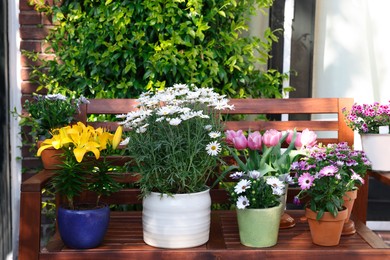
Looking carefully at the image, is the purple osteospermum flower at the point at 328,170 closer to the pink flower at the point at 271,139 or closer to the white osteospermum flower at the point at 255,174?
the white osteospermum flower at the point at 255,174

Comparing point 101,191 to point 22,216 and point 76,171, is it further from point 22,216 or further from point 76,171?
point 22,216

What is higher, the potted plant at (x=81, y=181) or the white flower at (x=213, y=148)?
the white flower at (x=213, y=148)

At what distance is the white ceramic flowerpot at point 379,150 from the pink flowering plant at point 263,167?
0.30m

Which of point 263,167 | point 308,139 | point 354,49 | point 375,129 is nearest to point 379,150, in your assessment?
point 375,129

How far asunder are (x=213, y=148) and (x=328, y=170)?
1.18 feet

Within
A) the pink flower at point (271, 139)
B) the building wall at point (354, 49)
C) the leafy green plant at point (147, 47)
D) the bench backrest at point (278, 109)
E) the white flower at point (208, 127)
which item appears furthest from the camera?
the building wall at point (354, 49)

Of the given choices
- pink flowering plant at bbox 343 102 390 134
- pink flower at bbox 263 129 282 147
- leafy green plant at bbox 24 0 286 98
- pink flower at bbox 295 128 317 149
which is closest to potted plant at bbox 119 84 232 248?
pink flower at bbox 263 129 282 147

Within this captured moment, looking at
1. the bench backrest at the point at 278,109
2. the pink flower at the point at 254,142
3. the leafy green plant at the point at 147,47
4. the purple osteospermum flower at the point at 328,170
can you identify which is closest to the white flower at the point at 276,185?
the purple osteospermum flower at the point at 328,170

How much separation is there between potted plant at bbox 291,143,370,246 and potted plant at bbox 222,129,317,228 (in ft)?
0.33

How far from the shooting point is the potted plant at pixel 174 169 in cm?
188

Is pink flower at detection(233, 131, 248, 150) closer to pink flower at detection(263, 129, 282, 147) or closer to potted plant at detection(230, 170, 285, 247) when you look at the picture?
pink flower at detection(263, 129, 282, 147)

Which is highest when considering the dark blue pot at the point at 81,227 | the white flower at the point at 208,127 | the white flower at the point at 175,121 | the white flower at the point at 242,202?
the white flower at the point at 175,121

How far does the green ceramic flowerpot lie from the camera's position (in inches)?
73.8

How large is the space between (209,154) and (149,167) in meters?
0.20
